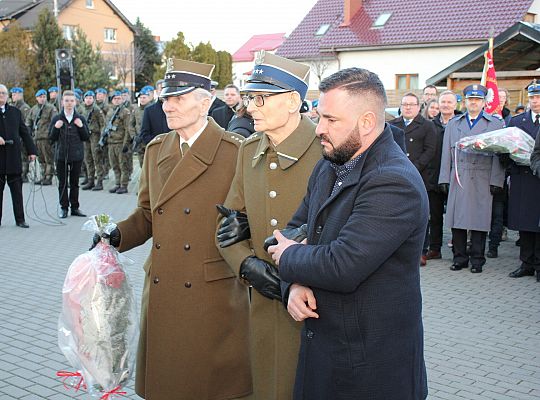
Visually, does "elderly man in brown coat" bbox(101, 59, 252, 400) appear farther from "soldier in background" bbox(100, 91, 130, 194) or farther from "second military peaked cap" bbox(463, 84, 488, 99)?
"soldier in background" bbox(100, 91, 130, 194)

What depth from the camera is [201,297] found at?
3.57 m

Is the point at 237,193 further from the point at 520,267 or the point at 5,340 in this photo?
the point at 520,267

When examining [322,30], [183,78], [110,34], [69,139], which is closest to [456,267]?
[183,78]

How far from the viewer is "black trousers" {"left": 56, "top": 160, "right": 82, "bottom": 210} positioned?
12539mm

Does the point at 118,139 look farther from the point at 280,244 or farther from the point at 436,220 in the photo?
the point at 280,244

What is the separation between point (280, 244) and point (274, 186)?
679 mm

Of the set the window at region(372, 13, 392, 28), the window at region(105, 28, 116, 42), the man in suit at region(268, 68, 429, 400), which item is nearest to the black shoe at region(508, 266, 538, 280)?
the man in suit at region(268, 68, 429, 400)

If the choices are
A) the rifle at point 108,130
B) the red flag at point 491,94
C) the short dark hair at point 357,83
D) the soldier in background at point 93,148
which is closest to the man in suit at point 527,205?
the red flag at point 491,94

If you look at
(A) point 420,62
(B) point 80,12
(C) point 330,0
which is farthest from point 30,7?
(A) point 420,62

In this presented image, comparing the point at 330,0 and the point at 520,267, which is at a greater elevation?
the point at 330,0

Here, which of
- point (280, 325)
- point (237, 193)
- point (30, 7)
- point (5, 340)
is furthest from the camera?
point (30, 7)

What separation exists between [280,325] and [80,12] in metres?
61.5

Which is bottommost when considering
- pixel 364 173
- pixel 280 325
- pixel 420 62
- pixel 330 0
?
pixel 280 325

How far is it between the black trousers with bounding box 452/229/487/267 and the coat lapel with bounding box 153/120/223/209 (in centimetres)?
584
